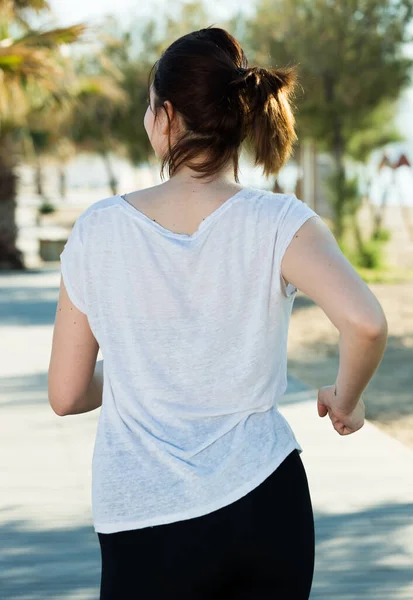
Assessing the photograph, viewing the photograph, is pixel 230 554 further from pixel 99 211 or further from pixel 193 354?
pixel 99 211

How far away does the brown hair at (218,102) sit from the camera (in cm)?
172

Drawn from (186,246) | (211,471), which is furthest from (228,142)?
(211,471)

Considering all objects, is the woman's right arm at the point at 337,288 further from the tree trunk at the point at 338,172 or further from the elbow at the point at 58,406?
the tree trunk at the point at 338,172

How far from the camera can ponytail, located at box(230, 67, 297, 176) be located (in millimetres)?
1763

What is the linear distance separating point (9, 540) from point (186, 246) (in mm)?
3128

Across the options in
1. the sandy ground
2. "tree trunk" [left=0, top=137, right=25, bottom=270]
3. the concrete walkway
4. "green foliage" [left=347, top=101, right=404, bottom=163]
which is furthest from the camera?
"tree trunk" [left=0, top=137, right=25, bottom=270]

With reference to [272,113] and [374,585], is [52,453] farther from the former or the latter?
[272,113]

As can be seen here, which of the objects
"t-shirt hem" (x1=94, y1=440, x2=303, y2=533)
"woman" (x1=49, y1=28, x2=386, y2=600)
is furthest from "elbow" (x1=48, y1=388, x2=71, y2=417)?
"t-shirt hem" (x1=94, y1=440, x2=303, y2=533)

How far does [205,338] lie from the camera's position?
1.72m

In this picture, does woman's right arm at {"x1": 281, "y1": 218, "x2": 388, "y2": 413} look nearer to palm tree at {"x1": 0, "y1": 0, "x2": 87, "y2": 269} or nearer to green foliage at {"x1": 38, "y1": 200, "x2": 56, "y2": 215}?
palm tree at {"x1": 0, "y1": 0, "x2": 87, "y2": 269}

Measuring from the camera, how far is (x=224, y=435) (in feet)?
5.60

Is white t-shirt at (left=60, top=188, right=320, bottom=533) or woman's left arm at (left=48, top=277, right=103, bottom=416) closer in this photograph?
white t-shirt at (left=60, top=188, right=320, bottom=533)

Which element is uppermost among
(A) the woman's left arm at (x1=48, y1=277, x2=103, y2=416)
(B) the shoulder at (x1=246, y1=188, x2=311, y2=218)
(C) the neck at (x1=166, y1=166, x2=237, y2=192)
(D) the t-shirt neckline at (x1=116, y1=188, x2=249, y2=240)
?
(C) the neck at (x1=166, y1=166, x2=237, y2=192)

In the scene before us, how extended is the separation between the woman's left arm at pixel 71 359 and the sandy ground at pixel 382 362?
5.26m
